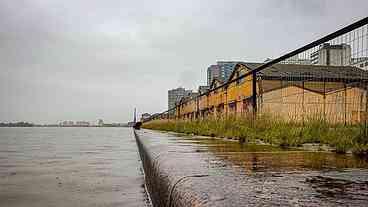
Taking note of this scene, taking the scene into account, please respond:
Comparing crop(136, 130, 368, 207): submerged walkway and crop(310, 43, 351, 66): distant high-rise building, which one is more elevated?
crop(310, 43, 351, 66): distant high-rise building

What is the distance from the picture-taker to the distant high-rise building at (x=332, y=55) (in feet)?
16.5

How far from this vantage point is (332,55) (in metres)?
5.34

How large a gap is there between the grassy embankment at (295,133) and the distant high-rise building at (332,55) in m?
0.87

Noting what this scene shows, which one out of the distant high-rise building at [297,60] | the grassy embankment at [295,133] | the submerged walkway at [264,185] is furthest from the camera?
the distant high-rise building at [297,60]

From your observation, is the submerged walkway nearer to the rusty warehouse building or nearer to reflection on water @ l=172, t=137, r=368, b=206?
reflection on water @ l=172, t=137, r=368, b=206

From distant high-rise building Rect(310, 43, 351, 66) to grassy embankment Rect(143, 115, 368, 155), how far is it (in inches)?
34.2

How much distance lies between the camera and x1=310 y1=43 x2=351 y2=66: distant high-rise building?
503cm

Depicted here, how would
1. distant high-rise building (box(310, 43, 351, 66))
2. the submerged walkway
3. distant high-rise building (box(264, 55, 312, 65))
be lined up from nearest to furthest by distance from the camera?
the submerged walkway
distant high-rise building (box(310, 43, 351, 66))
distant high-rise building (box(264, 55, 312, 65))

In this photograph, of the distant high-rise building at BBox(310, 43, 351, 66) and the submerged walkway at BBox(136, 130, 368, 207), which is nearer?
the submerged walkway at BBox(136, 130, 368, 207)

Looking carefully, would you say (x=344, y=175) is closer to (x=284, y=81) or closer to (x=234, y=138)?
(x=234, y=138)

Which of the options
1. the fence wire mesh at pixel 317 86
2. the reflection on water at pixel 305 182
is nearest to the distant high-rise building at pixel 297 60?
the fence wire mesh at pixel 317 86

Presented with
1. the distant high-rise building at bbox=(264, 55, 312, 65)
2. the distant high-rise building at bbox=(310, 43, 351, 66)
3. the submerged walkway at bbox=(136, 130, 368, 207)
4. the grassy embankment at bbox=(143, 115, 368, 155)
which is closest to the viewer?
the submerged walkway at bbox=(136, 130, 368, 207)

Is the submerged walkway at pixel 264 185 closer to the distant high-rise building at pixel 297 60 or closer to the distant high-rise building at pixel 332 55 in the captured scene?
the distant high-rise building at pixel 332 55

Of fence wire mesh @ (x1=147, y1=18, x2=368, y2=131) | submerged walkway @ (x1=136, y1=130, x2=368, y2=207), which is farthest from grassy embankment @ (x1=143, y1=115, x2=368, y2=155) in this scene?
submerged walkway @ (x1=136, y1=130, x2=368, y2=207)
